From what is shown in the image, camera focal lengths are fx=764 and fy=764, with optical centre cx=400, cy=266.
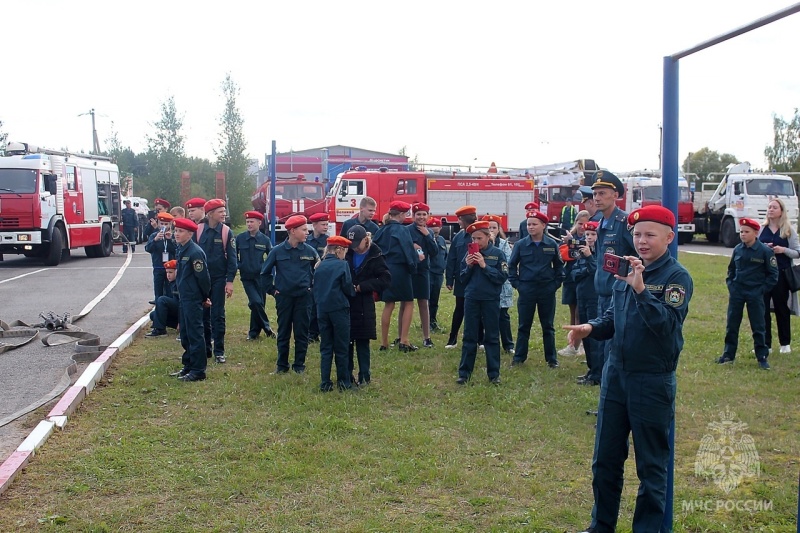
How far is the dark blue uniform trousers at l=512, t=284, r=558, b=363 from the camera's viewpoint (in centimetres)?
929

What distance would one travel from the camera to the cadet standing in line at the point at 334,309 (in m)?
8.20

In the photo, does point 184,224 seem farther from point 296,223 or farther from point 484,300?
point 484,300

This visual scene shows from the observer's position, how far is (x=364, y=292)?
27.9ft

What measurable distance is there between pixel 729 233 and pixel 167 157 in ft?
107

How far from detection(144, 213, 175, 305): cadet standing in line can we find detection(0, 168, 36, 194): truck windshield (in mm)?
13315

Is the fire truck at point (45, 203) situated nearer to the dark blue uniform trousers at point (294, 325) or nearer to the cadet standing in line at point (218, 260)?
the cadet standing in line at point (218, 260)

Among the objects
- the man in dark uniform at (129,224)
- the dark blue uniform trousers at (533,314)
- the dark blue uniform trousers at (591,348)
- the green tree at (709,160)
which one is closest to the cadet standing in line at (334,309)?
the dark blue uniform trousers at (533,314)

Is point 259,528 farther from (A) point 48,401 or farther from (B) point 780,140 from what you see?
(B) point 780,140

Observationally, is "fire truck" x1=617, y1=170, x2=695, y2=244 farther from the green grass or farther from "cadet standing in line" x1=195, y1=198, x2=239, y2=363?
"cadet standing in line" x1=195, y1=198, x2=239, y2=363

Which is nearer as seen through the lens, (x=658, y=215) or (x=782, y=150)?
(x=658, y=215)

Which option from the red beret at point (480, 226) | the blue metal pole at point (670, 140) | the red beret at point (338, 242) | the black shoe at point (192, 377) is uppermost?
the blue metal pole at point (670, 140)

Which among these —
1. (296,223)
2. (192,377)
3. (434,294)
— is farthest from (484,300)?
(434,294)

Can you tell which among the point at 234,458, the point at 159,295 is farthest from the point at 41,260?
the point at 234,458

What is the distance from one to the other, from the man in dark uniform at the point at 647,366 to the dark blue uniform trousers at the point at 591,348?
387 centimetres
